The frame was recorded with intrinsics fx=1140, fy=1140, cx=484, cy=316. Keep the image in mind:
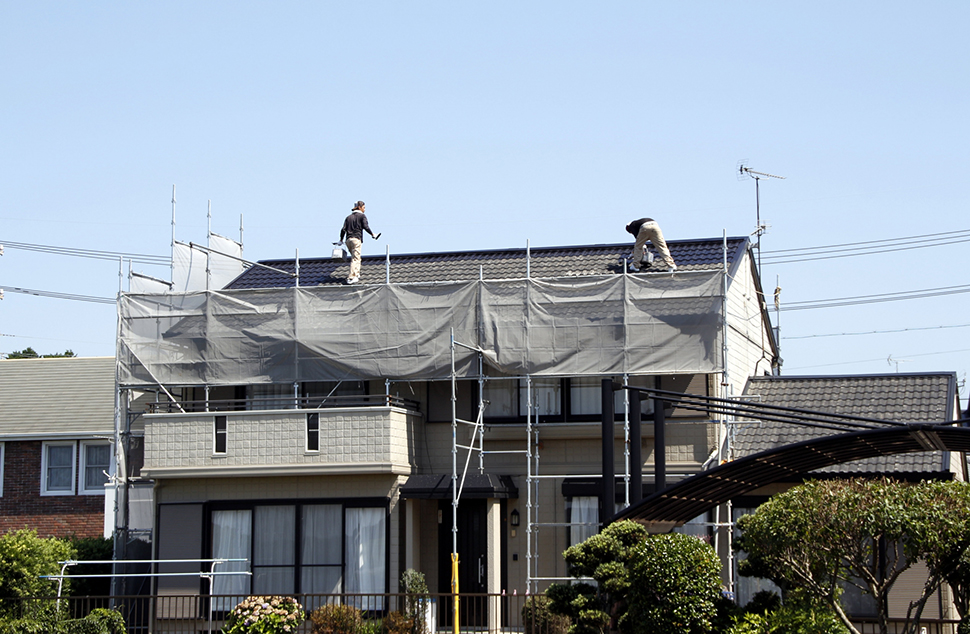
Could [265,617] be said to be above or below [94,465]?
below

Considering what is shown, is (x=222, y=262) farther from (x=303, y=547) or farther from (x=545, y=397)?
(x=545, y=397)

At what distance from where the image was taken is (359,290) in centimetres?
2427

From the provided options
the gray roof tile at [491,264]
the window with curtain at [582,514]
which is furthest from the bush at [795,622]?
the gray roof tile at [491,264]

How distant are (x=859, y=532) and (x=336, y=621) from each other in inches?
363

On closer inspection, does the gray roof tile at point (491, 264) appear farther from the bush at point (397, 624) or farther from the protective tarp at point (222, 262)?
the bush at point (397, 624)

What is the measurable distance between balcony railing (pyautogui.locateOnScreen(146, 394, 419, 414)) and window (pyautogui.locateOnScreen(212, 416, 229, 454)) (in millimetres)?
670

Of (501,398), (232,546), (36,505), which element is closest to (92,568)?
(232,546)

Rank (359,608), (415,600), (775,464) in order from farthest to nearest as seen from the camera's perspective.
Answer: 1. (359,608)
2. (415,600)
3. (775,464)

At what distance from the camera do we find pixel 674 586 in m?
14.4

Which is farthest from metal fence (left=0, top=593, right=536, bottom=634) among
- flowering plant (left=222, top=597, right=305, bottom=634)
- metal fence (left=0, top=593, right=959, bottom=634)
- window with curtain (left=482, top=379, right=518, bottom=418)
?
window with curtain (left=482, top=379, right=518, bottom=418)

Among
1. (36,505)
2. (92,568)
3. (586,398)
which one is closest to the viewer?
(586,398)

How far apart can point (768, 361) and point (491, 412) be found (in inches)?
332

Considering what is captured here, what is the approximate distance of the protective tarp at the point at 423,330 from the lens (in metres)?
Answer: 22.7

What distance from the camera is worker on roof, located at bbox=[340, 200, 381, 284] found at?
25891 millimetres
